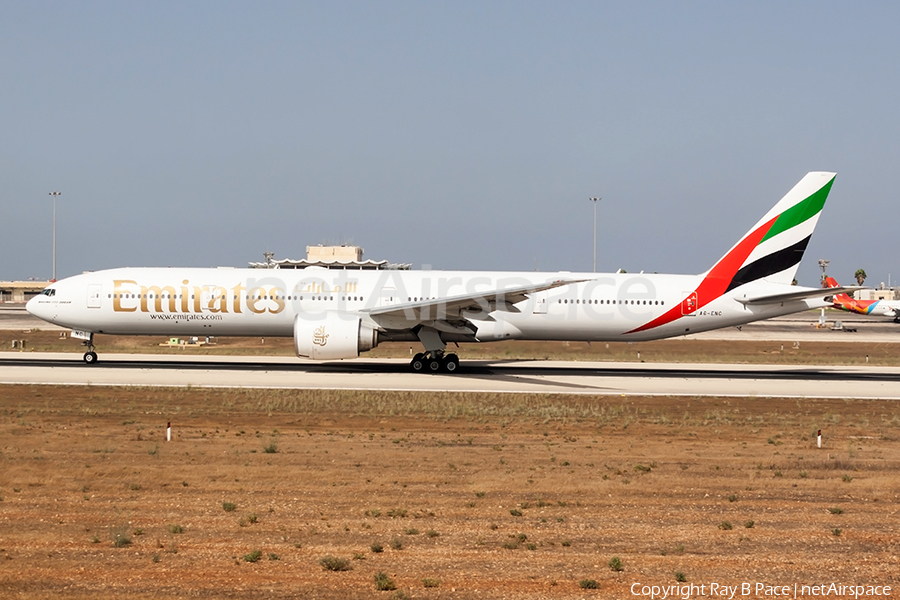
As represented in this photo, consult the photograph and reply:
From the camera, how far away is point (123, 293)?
3141 centimetres

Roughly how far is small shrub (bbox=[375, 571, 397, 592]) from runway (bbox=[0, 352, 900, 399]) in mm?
17421

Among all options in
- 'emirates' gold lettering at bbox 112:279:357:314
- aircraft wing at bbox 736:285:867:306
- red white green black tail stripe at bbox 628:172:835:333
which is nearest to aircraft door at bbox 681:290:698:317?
red white green black tail stripe at bbox 628:172:835:333

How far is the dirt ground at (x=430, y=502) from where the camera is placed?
889 cm

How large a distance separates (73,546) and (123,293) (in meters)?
23.6

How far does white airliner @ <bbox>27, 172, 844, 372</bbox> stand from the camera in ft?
101

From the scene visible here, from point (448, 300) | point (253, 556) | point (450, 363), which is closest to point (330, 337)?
point (448, 300)

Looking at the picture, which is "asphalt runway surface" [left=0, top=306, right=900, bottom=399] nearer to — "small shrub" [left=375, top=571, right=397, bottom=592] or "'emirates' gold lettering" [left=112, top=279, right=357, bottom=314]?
"'emirates' gold lettering" [left=112, top=279, right=357, bottom=314]

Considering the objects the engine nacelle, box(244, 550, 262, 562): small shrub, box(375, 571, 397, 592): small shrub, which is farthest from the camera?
the engine nacelle

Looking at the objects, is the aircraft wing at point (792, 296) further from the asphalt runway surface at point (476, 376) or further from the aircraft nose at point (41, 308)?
the aircraft nose at point (41, 308)

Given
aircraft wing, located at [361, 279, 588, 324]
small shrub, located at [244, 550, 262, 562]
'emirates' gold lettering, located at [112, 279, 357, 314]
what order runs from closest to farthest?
small shrub, located at [244, 550, 262, 562], aircraft wing, located at [361, 279, 588, 324], 'emirates' gold lettering, located at [112, 279, 357, 314]

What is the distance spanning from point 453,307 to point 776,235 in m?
14.5

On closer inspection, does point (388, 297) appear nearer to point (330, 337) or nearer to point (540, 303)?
point (330, 337)

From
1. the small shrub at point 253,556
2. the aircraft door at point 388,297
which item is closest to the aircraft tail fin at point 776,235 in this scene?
the aircraft door at point 388,297

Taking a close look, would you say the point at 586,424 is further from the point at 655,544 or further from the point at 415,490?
the point at 655,544
